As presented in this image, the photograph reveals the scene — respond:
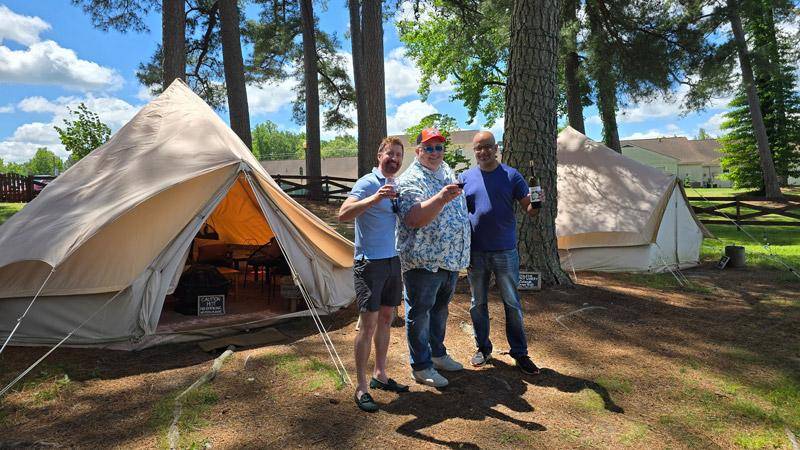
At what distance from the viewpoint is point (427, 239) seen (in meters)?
3.18

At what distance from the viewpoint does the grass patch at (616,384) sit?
3498mm

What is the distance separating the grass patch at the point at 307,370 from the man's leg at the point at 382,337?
0.30m

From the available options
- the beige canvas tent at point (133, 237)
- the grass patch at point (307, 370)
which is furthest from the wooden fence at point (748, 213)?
Result: the grass patch at point (307, 370)

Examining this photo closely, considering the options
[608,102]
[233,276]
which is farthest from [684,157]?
[233,276]

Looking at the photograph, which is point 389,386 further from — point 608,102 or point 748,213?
point 748,213

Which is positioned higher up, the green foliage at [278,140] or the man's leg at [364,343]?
the green foliage at [278,140]

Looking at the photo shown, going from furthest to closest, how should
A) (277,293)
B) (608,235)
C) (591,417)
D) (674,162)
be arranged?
(674,162), (608,235), (277,293), (591,417)

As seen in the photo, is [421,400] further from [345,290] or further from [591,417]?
[345,290]

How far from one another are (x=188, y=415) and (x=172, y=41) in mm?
7383

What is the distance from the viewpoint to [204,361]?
13.3ft

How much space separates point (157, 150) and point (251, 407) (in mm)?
3010

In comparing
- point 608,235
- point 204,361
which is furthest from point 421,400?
point 608,235

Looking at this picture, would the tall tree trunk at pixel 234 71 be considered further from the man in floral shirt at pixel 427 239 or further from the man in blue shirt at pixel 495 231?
the man in floral shirt at pixel 427 239

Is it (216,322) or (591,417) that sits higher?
(216,322)
